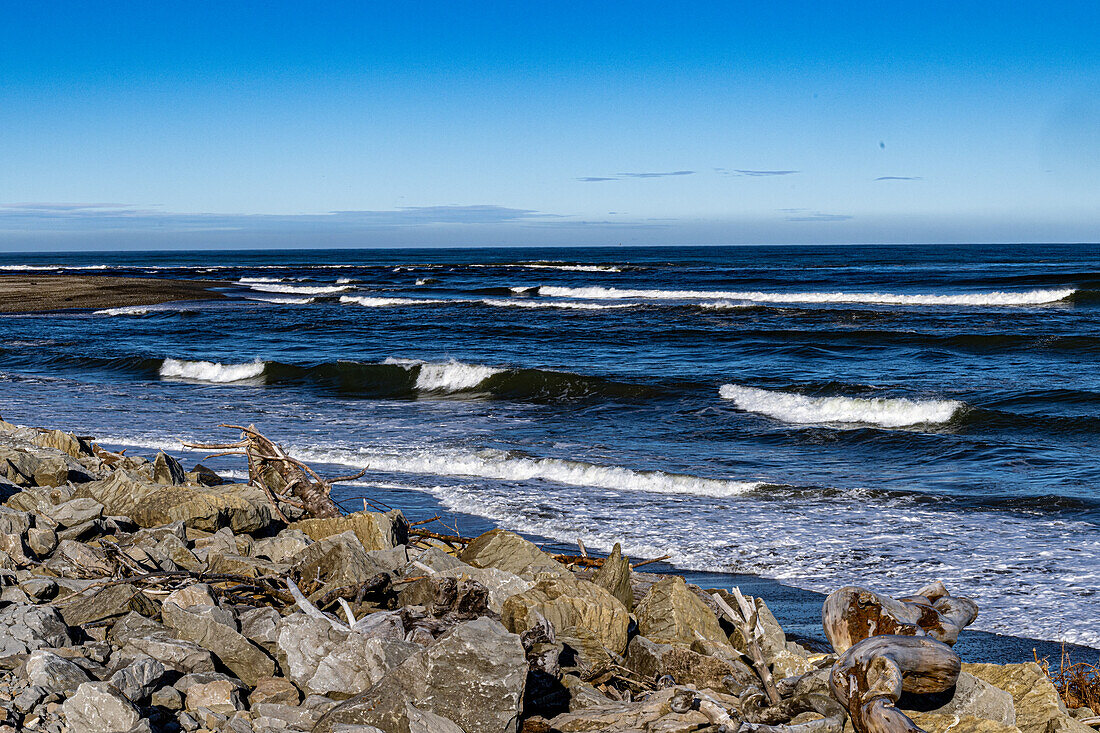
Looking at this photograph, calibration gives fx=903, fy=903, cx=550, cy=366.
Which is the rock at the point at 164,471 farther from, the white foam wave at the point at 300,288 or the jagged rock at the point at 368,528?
the white foam wave at the point at 300,288

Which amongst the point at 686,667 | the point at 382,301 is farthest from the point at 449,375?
the point at 382,301

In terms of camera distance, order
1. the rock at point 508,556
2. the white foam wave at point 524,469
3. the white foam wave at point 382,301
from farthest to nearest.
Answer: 1. the white foam wave at point 382,301
2. the white foam wave at point 524,469
3. the rock at point 508,556

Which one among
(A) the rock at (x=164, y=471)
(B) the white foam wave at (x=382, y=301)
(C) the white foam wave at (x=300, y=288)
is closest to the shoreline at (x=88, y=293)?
(C) the white foam wave at (x=300, y=288)

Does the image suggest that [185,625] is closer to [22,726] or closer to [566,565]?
[22,726]

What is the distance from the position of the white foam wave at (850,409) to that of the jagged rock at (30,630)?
10928 mm

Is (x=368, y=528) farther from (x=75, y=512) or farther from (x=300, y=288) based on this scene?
(x=300, y=288)

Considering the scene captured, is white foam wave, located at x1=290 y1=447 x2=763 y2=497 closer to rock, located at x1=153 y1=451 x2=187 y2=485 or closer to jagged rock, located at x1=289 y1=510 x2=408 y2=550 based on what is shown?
rock, located at x1=153 y1=451 x2=187 y2=485

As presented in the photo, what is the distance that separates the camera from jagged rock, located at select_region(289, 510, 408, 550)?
→ 16.0ft

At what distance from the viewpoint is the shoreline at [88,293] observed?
37.5 m

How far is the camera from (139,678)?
2861 mm

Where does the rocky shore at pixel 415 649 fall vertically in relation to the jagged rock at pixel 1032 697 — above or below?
above

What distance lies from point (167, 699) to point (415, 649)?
2.62 ft

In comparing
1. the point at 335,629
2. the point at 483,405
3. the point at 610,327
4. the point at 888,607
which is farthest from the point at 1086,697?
the point at 610,327

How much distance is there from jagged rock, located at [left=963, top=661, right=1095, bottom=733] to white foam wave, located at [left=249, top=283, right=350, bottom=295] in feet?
153
